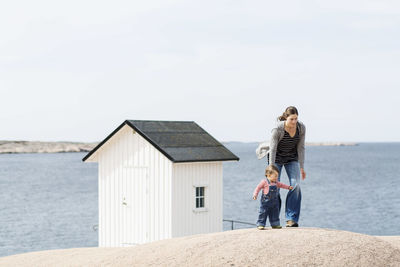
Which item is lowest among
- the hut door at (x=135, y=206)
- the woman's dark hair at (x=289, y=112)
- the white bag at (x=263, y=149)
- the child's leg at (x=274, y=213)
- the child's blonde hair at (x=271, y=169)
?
the hut door at (x=135, y=206)

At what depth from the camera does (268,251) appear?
36.9 ft

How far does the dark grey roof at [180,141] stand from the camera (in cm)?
1989

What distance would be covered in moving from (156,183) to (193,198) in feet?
4.49

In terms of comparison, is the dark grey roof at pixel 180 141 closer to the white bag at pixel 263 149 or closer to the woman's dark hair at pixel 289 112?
the white bag at pixel 263 149

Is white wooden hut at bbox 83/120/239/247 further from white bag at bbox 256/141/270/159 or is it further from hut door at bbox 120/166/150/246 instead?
white bag at bbox 256/141/270/159

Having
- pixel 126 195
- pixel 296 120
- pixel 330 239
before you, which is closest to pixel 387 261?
pixel 330 239

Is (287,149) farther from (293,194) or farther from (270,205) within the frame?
(270,205)

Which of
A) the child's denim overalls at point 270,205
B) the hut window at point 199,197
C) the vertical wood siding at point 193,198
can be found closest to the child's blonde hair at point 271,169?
the child's denim overalls at point 270,205

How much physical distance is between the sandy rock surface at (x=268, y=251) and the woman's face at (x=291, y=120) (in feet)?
7.13

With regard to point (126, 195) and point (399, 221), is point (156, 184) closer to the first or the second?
point (126, 195)

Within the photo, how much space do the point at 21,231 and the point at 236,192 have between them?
32.2 meters

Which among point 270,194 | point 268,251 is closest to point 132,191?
point 270,194

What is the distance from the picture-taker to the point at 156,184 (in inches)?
778

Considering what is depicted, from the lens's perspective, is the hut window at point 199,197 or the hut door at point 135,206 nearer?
the hut door at point 135,206
